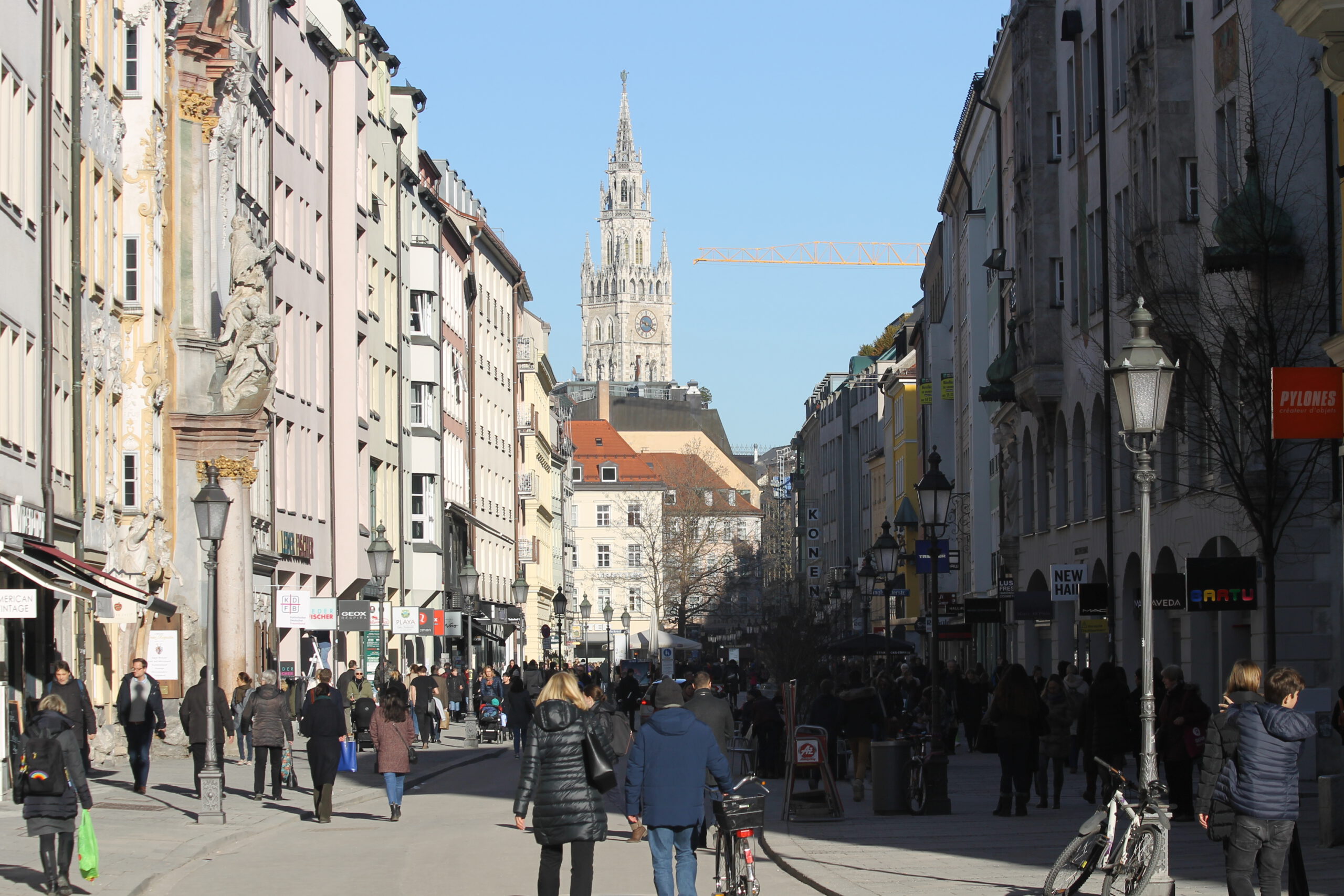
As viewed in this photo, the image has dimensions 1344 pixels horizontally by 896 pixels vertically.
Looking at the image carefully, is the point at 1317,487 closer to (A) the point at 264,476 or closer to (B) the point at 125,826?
(B) the point at 125,826

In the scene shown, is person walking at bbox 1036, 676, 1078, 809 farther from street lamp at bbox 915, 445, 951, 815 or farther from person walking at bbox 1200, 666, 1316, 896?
person walking at bbox 1200, 666, 1316, 896

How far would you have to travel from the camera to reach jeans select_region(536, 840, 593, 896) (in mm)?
12555

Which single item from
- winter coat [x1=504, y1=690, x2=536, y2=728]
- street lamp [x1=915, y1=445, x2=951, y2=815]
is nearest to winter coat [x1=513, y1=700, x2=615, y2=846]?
street lamp [x1=915, y1=445, x2=951, y2=815]

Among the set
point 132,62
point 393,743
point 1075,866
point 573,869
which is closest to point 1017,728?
point 393,743

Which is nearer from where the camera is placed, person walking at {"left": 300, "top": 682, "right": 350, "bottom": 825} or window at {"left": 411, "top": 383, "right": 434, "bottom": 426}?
person walking at {"left": 300, "top": 682, "right": 350, "bottom": 825}

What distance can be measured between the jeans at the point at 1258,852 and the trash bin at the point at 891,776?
35.0 ft

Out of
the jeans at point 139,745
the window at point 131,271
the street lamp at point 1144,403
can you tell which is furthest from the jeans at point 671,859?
the window at point 131,271

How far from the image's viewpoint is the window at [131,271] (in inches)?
1380

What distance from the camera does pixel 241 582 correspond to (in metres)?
38.2

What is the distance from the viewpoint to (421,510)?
66.4 m

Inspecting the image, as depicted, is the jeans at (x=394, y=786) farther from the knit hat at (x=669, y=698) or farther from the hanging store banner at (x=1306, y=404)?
the hanging store banner at (x=1306, y=404)

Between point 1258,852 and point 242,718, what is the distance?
22802 millimetres

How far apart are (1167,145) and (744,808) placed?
21.9m

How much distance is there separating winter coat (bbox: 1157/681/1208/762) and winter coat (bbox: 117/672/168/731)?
42.7ft
